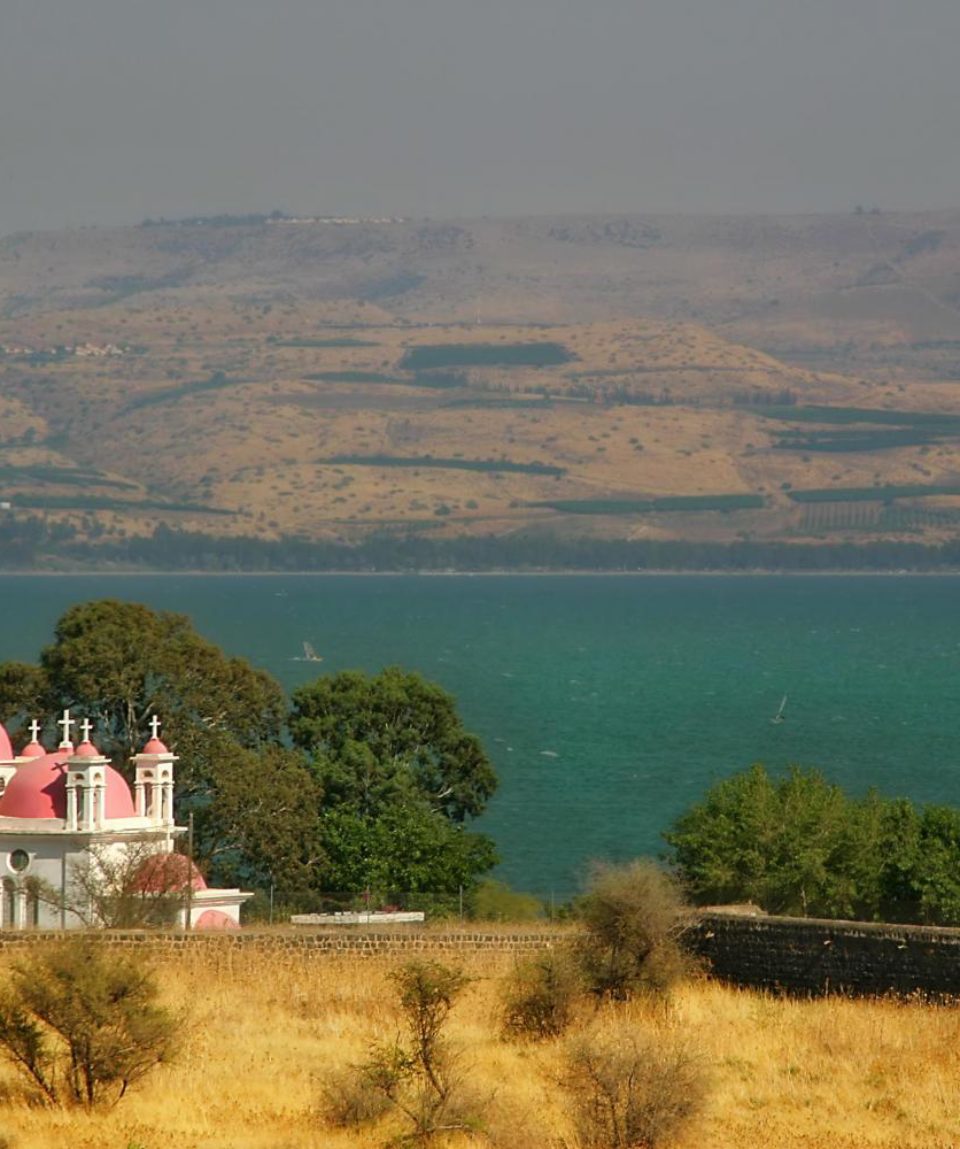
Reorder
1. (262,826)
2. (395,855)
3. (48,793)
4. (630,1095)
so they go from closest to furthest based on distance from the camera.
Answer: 1. (630,1095)
2. (48,793)
3. (262,826)
4. (395,855)

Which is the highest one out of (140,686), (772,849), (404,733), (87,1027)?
(140,686)

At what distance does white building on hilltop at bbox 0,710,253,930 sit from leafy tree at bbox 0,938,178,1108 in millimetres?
13757

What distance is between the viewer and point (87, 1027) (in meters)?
24.6

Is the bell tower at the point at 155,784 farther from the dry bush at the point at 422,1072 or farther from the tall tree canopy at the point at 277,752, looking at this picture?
the dry bush at the point at 422,1072

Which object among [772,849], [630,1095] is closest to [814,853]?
[772,849]

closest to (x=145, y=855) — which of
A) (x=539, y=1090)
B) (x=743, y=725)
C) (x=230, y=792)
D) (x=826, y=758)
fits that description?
(x=230, y=792)

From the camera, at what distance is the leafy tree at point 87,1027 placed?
24.6 m

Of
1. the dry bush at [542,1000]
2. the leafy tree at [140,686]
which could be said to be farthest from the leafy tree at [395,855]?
the dry bush at [542,1000]

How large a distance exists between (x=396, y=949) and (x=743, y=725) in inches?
3476

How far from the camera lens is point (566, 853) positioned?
75312mm

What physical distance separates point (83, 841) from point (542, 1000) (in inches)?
556

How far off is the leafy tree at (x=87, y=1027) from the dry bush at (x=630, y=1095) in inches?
158

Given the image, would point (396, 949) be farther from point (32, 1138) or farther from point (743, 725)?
point (743, 725)

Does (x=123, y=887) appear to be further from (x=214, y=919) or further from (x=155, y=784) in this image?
(x=155, y=784)
